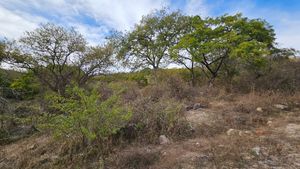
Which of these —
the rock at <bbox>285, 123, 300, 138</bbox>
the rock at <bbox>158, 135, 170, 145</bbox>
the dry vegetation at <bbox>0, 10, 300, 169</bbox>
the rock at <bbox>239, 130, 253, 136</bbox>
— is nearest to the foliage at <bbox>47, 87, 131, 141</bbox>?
the dry vegetation at <bbox>0, 10, 300, 169</bbox>

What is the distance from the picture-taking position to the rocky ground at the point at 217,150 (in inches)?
128

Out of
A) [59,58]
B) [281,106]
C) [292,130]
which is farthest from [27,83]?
[292,130]

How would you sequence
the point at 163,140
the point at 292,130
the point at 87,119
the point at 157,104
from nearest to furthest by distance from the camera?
the point at 87,119 → the point at 163,140 → the point at 292,130 → the point at 157,104

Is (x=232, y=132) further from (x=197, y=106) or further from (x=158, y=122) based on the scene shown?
(x=197, y=106)

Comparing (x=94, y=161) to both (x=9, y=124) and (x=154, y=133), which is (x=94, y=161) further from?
(x=9, y=124)

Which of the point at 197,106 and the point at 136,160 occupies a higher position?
the point at 197,106

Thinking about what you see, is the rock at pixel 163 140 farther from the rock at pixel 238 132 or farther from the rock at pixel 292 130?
the rock at pixel 292 130

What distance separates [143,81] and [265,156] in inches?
424

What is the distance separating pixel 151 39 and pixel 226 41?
6.72 meters

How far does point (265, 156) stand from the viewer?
3.35 m

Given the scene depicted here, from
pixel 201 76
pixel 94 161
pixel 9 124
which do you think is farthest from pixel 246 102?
pixel 9 124

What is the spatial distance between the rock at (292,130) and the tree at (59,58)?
31.1 ft

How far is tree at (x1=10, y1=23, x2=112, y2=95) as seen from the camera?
1100cm

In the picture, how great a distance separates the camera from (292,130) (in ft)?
14.8
